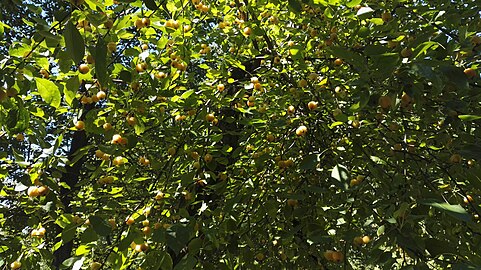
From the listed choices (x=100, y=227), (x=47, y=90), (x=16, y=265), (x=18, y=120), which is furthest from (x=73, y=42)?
(x=16, y=265)

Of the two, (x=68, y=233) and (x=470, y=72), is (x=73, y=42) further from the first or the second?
(x=470, y=72)

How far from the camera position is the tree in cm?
141

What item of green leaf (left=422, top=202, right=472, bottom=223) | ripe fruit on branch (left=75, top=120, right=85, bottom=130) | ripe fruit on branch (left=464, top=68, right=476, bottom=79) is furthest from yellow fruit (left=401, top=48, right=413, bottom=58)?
ripe fruit on branch (left=75, top=120, right=85, bottom=130)

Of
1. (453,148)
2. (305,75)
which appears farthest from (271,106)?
(453,148)

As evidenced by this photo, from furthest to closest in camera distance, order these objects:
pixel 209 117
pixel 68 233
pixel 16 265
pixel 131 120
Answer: pixel 209 117, pixel 131 120, pixel 16 265, pixel 68 233

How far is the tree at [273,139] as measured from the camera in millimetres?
1411

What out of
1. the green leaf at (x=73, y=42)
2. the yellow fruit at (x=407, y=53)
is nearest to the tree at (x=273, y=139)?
the yellow fruit at (x=407, y=53)

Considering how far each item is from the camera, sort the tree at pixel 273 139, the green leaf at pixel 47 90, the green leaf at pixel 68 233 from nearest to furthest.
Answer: the green leaf at pixel 47 90, the tree at pixel 273 139, the green leaf at pixel 68 233

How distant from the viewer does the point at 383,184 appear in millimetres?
1650

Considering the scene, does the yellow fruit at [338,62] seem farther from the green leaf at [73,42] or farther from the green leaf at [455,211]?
the green leaf at [73,42]

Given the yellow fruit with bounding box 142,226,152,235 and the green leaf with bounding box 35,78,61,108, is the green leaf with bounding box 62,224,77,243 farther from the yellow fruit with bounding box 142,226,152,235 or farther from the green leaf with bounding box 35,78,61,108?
the green leaf with bounding box 35,78,61,108

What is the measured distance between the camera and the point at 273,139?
7.27 feet

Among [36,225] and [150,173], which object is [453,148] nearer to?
[36,225]

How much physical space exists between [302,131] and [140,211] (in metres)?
0.79
